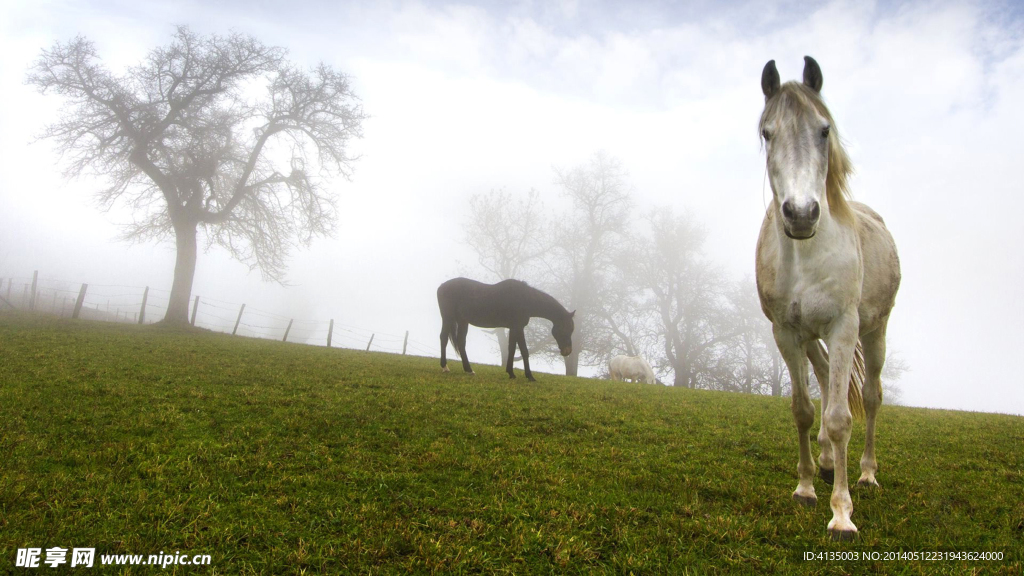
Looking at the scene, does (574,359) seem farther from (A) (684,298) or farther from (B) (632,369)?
(A) (684,298)

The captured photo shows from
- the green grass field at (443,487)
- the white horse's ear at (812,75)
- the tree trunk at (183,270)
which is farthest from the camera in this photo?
the tree trunk at (183,270)

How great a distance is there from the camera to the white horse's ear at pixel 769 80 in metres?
3.77

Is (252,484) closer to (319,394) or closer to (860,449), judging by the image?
(319,394)

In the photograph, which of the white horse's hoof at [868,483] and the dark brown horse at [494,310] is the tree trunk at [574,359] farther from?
the white horse's hoof at [868,483]

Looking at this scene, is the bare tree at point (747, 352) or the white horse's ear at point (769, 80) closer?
the white horse's ear at point (769, 80)

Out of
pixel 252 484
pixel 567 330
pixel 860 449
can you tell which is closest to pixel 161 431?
pixel 252 484

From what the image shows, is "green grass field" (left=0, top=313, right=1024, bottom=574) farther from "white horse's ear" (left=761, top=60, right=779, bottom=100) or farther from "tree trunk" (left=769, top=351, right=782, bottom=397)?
"tree trunk" (left=769, top=351, right=782, bottom=397)

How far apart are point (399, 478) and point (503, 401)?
161 inches

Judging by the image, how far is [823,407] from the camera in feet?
→ 13.3

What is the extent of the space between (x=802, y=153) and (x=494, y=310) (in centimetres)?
945

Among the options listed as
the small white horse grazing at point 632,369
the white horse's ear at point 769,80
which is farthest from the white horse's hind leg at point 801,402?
the small white horse grazing at point 632,369

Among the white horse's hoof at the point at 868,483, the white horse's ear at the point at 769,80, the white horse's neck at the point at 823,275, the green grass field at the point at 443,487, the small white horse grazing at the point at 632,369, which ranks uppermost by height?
the white horse's ear at the point at 769,80

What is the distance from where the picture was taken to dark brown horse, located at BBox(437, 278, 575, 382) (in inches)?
480

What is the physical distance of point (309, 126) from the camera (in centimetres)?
2419
